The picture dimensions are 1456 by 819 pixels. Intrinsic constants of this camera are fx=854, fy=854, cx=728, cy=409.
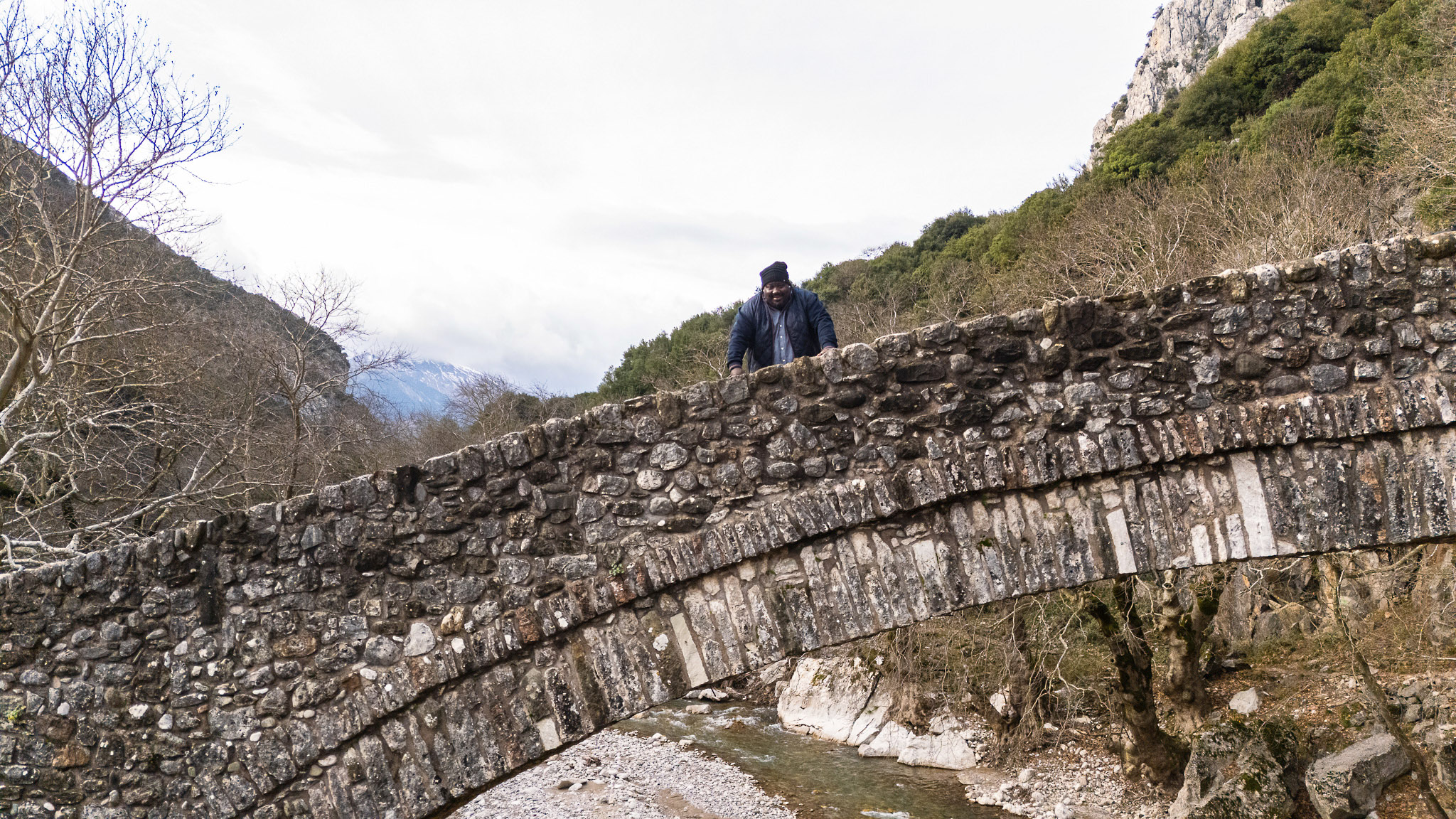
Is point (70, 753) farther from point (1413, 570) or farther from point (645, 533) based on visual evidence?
point (1413, 570)

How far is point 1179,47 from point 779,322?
3896cm

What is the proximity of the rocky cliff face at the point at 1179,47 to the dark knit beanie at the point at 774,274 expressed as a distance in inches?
1135

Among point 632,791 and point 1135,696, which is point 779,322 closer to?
point 1135,696

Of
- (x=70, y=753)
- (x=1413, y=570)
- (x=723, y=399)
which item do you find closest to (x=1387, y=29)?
(x=1413, y=570)

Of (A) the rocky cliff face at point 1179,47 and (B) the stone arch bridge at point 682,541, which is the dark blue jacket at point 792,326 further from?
(A) the rocky cliff face at point 1179,47

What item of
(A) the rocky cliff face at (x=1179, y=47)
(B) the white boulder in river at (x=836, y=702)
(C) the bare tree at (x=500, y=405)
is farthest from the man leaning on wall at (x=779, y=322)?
(A) the rocky cliff face at (x=1179, y=47)

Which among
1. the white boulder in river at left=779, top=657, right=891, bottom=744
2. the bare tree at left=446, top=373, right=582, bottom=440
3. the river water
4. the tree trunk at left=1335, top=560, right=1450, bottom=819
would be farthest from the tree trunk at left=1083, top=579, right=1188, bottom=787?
the bare tree at left=446, top=373, right=582, bottom=440

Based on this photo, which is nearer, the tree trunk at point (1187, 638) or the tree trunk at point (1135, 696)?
the tree trunk at point (1135, 696)

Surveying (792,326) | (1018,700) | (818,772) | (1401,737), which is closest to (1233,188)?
(1018,700)

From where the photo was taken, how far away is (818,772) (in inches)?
425

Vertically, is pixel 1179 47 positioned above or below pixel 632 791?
above

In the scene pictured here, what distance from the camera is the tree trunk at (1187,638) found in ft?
29.4

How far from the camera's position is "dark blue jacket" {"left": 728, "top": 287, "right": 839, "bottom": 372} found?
5.49 m

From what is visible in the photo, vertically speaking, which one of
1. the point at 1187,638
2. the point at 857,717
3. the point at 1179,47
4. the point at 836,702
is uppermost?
the point at 1179,47
